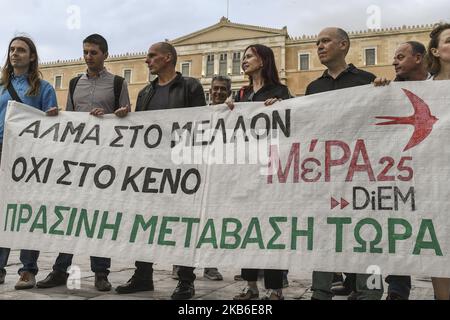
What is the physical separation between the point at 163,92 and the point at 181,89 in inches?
6.0

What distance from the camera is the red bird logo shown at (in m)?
2.61

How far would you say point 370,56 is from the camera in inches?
1303

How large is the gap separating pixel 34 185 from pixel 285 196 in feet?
6.04

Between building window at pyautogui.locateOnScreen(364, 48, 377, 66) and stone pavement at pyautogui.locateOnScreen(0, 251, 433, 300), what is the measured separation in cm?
3108

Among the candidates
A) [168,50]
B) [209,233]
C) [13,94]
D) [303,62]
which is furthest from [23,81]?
[303,62]

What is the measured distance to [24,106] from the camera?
3.47 m

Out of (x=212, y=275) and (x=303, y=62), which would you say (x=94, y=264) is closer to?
(x=212, y=275)

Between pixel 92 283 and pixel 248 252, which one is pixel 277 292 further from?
pixel 92 283

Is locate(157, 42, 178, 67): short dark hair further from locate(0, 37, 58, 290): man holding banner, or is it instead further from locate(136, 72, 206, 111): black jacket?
locate(0, 37, 58, 290): man holding banner

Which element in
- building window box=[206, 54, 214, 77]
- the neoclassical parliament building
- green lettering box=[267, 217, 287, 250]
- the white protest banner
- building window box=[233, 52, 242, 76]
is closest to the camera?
the white protest banner

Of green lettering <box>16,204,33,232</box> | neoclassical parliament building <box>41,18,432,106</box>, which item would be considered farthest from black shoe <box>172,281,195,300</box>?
neoclassical parliament building <box>41,18,432,106</box>

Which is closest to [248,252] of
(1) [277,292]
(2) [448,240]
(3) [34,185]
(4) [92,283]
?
(1) [277,292]

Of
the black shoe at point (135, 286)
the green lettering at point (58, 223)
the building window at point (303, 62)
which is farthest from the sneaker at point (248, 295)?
the building window at point (303, 62)

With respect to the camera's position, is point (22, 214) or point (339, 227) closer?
point (339, 227)
